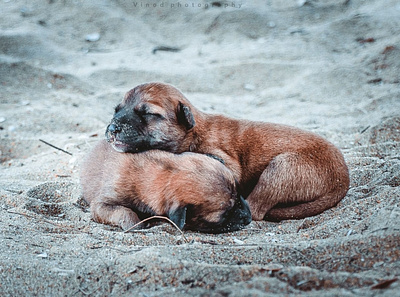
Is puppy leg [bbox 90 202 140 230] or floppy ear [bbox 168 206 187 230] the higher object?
floppy ear [bbox 168 206 187 230]

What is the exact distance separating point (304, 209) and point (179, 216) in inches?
43.8

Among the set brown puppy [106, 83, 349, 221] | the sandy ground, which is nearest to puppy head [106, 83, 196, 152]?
brown puppy [106, 83, 349, 221]

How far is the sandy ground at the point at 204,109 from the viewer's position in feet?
8.28

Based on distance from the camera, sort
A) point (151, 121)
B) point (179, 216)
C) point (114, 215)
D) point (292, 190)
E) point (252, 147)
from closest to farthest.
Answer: point (179, 216), point (114, 215), point (292, 190), point (151, 121), point (252, 147)

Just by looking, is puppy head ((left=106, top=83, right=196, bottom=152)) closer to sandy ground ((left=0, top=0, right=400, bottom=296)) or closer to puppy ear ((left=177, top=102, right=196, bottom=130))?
puppy ear ((left=177, top=102, right=196, bottom=130))

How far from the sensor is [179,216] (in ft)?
11.0

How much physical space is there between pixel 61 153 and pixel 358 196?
134 inches

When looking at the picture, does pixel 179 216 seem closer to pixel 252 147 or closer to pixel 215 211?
pixel 215 211

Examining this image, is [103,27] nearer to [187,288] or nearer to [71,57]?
[71,57]

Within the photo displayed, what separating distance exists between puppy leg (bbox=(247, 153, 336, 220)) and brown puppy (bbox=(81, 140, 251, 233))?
296 millimetres

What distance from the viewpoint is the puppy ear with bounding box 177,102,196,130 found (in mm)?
4188

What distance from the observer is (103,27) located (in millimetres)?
9234

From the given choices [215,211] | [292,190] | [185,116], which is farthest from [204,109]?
[215,211]

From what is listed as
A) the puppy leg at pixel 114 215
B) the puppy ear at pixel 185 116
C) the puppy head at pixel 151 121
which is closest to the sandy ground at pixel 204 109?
the puppy leg at pixel 114 215
